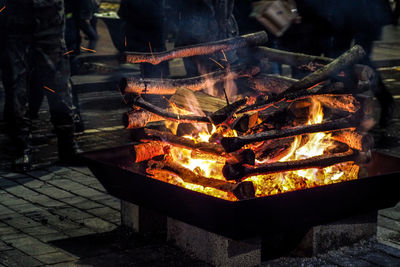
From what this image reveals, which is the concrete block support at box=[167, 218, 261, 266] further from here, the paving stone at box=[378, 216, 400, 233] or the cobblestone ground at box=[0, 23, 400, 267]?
the paving stone at box=[378, 216, 400, 233]

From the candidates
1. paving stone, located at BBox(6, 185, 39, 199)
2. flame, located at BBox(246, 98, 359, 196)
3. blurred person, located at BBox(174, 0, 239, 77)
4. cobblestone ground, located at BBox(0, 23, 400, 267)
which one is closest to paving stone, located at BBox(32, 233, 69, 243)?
cobblestone ground, located at BBox(0, 23, 400, 267)

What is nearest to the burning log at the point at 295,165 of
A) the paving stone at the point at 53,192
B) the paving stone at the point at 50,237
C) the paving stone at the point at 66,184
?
the paving stone at the point at 50,237

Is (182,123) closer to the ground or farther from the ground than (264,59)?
closer to the ground

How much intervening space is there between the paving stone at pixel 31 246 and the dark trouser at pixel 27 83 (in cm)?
224

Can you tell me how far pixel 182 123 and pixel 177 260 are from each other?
927 mm

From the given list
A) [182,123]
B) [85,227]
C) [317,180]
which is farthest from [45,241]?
[317,180]

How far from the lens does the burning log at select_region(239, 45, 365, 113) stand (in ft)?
16.3

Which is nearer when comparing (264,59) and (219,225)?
(219,225)

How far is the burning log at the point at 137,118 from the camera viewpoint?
17.4 ft

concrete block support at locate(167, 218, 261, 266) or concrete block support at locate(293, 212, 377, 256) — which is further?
concrete block support at locate(293, 212, 377, 256)

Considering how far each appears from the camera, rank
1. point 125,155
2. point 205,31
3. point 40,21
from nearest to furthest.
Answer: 1. point 125,155
2. point 40,21
3. point 205,31

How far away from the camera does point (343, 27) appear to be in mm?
9539

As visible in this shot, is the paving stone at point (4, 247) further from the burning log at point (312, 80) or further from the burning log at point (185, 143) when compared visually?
the burning log at point (312, 80)

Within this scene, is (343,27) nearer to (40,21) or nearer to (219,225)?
(40,21)
